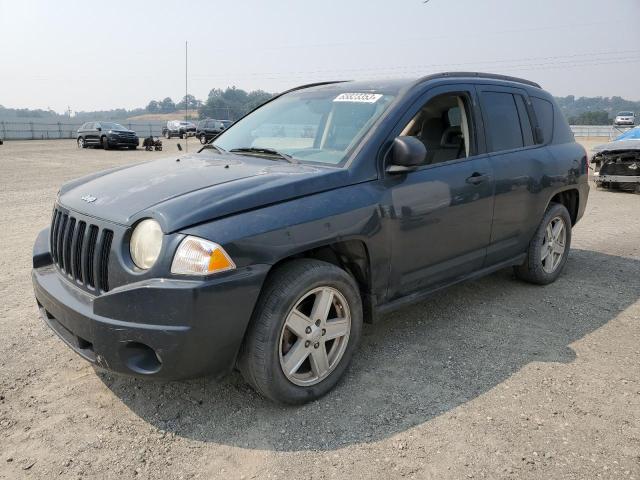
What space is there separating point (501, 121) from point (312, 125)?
1.69 m

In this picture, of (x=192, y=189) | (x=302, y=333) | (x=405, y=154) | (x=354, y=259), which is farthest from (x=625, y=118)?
(x=192, y=189)

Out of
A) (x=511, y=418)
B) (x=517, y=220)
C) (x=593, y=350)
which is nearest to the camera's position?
(x=511, y=418)

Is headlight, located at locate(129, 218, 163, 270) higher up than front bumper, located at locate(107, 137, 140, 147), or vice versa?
headlight, located at locate(129, 218, 163, 270)

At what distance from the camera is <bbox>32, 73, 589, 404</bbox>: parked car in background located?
2.59 meters

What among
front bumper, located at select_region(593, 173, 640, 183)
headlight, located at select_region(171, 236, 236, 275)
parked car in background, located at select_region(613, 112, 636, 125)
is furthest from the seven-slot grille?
parked car in background, located at select_region(613, 112, 636, 125)

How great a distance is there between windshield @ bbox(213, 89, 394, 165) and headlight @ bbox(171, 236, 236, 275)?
1.12 meters

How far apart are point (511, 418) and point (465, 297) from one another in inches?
78.2

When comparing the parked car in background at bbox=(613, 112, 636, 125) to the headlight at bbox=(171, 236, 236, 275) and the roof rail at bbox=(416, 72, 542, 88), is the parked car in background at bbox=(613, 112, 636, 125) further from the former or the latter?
the headlight at bbox=(171, 236, 236, 275)

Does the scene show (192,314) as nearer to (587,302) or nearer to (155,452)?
(155,452)

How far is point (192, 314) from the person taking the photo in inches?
98.5

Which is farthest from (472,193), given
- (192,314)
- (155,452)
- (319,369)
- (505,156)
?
(155,452)

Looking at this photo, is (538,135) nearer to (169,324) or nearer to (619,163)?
(169,324)

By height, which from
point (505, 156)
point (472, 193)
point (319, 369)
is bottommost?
point (319, 369)

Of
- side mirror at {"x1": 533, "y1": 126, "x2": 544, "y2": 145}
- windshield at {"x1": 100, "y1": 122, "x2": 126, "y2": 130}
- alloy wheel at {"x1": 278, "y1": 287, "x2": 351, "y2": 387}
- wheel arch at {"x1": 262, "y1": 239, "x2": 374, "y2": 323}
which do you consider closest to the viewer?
alloy wheel at {"x1": 278, "y1": 287, "x2": 351, "y2": 387}
